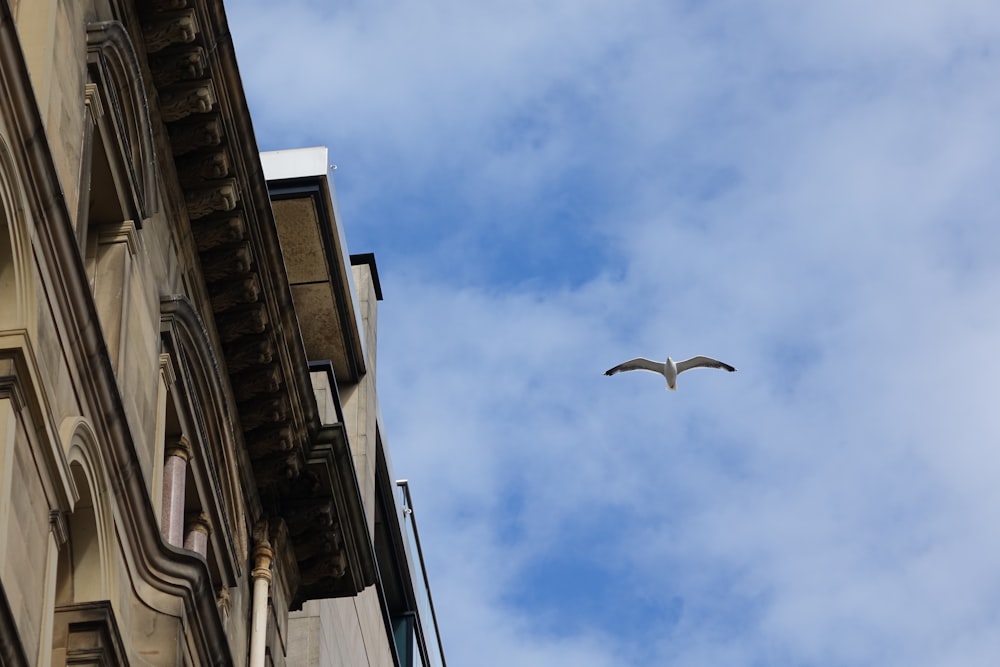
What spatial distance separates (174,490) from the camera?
71.5ft

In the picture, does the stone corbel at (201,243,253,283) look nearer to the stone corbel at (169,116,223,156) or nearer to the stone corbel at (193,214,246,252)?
the stone corbel at (193,214,246,252)

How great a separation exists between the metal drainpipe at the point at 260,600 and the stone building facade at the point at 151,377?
0.04 m

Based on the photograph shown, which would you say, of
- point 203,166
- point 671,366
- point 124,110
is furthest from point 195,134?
point 671,366

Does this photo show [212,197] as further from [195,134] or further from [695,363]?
[695,363]

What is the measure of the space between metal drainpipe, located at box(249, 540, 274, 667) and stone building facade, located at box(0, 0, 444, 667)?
0.04 metres

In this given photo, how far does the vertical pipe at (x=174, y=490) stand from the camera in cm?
2145

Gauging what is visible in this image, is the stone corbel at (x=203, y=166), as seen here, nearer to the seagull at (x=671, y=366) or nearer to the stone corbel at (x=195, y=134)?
the stone corbel at (x=195, y=134)

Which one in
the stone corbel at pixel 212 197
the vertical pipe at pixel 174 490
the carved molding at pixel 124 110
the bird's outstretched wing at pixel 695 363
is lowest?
the vertical pipe at pixel 174 490

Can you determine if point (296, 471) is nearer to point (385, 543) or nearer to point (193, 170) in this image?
point (193, 170)

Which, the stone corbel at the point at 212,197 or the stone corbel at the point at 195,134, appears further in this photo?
the stone corbel at the point at 212,197

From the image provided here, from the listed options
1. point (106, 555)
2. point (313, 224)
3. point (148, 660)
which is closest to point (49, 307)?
point (106, 555)

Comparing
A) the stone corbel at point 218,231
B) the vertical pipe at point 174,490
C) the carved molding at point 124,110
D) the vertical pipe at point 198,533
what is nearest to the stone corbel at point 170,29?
the carved molding at point 124,110

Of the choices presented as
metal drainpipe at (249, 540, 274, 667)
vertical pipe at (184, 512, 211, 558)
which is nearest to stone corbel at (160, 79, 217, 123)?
vertical pipe at (184, 512, 211, 558)

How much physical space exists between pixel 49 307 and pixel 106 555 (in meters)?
2.76
